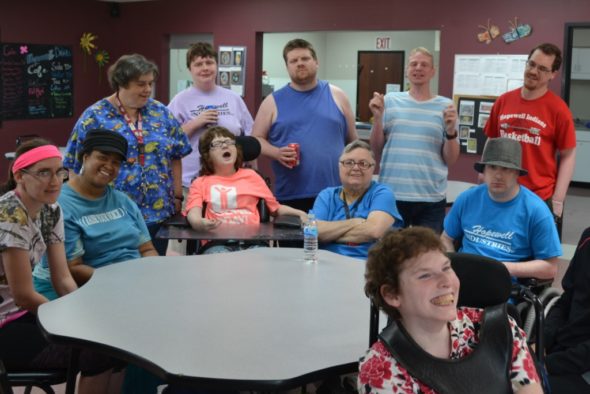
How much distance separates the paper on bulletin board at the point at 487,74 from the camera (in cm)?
701

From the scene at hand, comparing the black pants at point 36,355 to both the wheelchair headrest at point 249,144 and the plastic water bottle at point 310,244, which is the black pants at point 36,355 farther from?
the wheelchair headrest at point 249,144

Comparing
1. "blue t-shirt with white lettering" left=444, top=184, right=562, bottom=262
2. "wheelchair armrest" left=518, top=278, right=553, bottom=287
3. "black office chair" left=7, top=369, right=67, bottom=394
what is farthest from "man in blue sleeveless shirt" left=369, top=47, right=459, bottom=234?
"black office chair" left=7, top=369, right=67, bottom=394

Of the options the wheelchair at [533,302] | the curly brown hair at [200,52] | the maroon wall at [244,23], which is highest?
the maroon wall at [244,23]

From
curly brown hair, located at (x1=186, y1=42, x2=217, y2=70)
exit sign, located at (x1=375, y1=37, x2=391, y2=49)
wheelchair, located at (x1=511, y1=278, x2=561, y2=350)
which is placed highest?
exit sign, located at (x1=375, y1=37, x2=391, y2=49)

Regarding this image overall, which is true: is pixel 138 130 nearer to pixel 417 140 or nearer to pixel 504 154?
pixel 417 140

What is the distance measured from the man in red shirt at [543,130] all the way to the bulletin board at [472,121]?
355 cm

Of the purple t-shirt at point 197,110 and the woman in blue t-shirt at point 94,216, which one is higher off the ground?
the purple t-shirt at point 197,110

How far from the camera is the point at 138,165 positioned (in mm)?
3568

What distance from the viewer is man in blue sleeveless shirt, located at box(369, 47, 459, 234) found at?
12.5 feet

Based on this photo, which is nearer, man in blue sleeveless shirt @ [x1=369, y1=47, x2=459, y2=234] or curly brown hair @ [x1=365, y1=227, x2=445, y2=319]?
curly brown hair @ [x1=365, y1=227, x2=445, y2=319]

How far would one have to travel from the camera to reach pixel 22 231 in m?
2.43

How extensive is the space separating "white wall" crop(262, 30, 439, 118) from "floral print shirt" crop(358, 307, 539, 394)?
34.3 ft

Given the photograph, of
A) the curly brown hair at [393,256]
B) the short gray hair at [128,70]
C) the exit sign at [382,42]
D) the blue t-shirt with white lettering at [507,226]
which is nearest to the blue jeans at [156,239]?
the short gray hair at [128,70]

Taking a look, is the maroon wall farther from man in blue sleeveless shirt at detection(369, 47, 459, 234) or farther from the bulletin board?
man in blue sleeveless shirt at detection(369, 47, 459, 234)
